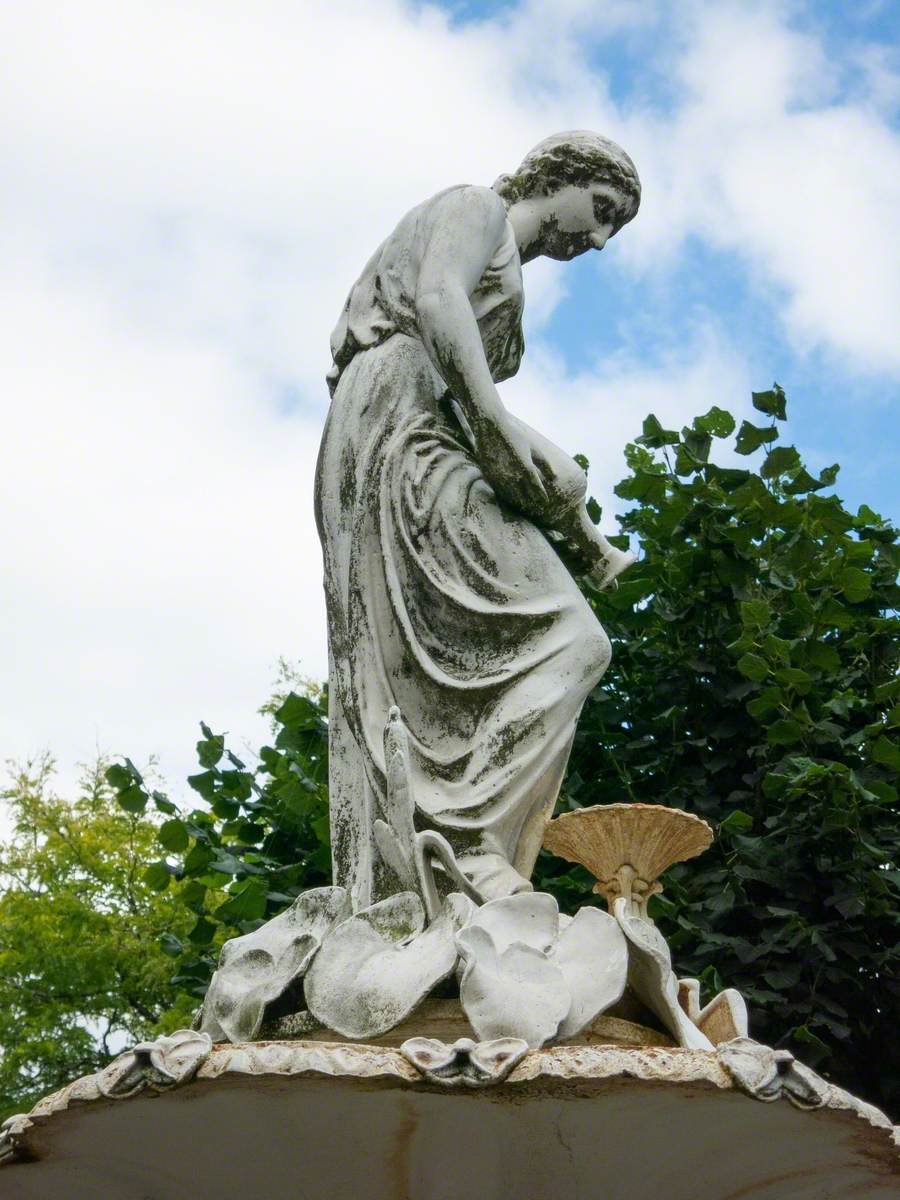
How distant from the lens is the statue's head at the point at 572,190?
5766 millimetres

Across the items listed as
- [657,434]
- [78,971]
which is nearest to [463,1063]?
[657,434]

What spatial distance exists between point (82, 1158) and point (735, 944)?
159 inches

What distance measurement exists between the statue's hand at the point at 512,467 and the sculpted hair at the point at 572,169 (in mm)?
936

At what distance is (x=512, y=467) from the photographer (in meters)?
5.30

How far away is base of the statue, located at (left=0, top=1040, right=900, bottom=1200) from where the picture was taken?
12.3 ft

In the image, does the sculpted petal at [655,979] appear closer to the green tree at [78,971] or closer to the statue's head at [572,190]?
the statue's head at [572,190]

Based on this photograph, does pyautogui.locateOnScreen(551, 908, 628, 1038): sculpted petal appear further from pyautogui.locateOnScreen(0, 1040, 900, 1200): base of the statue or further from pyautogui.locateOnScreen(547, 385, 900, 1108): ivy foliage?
pyautogui.locateOnScreen(547, 385, 900, 1108): ivy foliage

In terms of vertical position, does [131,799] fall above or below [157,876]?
above

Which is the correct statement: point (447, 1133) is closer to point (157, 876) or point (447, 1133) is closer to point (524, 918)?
point (524, 918)

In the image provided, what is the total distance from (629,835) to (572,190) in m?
2.15

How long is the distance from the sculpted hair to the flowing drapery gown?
355mm

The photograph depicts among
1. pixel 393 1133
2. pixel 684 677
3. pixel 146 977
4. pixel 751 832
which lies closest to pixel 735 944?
pixel 751 832

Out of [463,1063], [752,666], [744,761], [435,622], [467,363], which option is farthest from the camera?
[744,761]

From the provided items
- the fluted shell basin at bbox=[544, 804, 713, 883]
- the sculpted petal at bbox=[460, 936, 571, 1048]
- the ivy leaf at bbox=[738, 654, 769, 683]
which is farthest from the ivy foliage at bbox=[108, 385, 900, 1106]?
the sculpted petal at bbox=[460, 936, 571, 1048]
